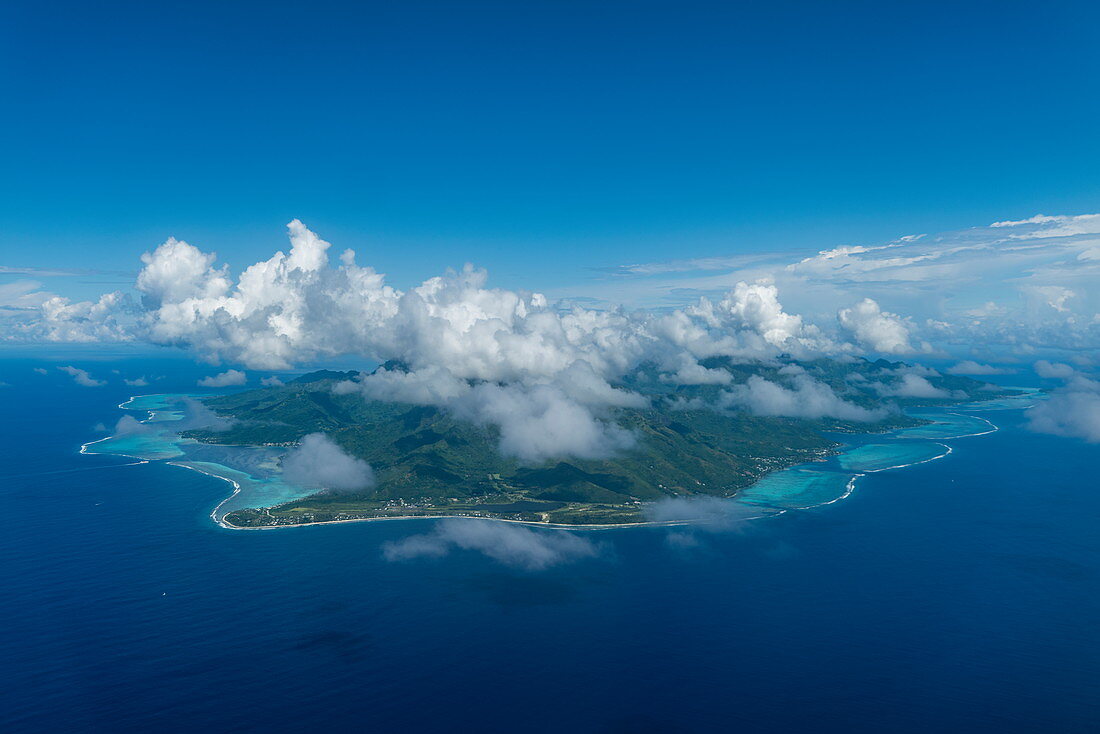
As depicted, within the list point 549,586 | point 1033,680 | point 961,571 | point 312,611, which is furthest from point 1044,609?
point 312,611

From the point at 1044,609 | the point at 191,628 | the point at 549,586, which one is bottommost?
the point at 1044,609

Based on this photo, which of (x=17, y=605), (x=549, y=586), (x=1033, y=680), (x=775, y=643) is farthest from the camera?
(x=549, y=586)

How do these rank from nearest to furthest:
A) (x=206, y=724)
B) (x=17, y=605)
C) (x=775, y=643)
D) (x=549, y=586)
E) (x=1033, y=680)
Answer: (x=206, y=724), (x=1033, y=680), (x=775, y=643), (x=17, y=605), (x=549, y=586)

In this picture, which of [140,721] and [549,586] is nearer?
[140,721]

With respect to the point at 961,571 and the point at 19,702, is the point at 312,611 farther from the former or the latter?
the point at 961,571

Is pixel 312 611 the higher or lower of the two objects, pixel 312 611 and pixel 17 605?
the lower

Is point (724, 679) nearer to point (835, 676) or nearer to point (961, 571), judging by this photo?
point (835, 676)

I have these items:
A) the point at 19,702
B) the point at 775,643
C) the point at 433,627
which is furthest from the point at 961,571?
the point at 19,702
